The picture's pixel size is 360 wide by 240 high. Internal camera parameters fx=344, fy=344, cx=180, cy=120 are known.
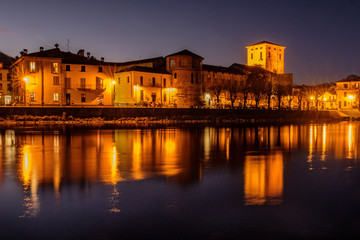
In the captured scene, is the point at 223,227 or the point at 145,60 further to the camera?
the point at 145,60

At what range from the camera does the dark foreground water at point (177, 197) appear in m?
7.10

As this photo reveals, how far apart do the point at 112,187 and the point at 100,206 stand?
194 centimetres

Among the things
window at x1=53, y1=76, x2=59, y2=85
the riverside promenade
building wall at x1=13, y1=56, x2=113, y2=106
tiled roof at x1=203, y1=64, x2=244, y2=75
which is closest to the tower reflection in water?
the riverside promenade

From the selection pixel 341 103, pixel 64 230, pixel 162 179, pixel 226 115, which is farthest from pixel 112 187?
pixel 341 103

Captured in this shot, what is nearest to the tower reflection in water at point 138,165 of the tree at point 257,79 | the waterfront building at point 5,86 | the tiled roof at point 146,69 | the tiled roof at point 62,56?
the tiled roof at point 62,56

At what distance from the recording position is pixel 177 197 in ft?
30.7

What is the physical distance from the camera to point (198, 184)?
11.0 m

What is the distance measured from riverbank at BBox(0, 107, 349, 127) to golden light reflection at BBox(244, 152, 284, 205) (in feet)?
101

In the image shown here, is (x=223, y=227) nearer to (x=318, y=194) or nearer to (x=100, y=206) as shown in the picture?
(x=100, y=206)

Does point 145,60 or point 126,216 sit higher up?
point 145,60

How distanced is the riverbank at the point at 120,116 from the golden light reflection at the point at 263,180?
101 ft

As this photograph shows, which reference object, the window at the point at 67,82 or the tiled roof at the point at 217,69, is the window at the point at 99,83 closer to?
the window at the point at 67,82

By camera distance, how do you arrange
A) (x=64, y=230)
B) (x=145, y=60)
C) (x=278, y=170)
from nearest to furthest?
(x=64, y=230) → (x=278, y=170) → (x=145, y=60)

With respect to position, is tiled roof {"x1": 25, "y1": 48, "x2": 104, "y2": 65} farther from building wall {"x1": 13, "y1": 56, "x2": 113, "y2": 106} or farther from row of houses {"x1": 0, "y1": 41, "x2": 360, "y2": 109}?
building wall {"x1": 13, "y1": 56, "x2": 113, "y2": 106}
